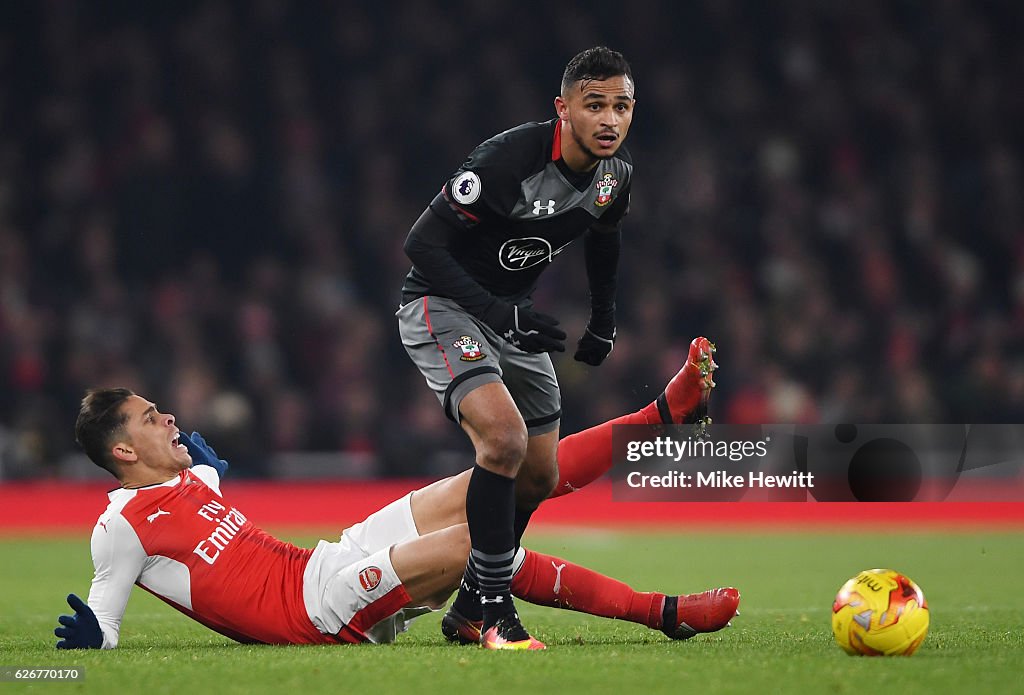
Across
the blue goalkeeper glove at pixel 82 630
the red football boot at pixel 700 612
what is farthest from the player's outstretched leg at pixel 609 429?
the blue goalkeeper glove at pixel 82 630

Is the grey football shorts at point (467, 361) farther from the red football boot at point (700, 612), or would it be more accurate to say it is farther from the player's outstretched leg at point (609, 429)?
the red football boot at point (700, 612)

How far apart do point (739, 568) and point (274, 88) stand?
8.54 m

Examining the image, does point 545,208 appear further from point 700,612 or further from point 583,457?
point 700,612

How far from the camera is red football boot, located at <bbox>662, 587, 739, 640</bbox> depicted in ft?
15.2

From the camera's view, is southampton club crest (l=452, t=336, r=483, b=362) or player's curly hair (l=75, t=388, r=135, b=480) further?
southampton club crest (l=452, t=336, r=483, b=362)

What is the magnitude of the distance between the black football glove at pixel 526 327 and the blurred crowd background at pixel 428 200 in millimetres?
7030

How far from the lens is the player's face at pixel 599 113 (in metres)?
4.76

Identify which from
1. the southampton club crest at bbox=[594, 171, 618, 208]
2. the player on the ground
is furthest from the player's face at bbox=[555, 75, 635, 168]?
the player on the ground

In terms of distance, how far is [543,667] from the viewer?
3904mm

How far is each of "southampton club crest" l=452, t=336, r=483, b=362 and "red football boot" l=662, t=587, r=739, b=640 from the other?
1083 millimetres

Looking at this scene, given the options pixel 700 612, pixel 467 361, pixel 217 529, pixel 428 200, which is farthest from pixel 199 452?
pixel 428 200

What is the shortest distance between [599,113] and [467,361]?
39.2 inches

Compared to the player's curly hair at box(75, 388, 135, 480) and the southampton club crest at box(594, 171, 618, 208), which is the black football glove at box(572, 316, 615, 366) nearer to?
the southampton club crest at box(594, 171, 618, 208)

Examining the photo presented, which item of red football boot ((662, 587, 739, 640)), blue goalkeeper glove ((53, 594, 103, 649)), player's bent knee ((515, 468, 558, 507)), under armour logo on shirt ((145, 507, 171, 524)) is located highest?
under armour logo on shirt ((145, 507, 171, 524))
